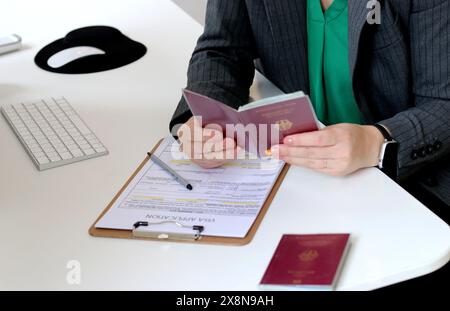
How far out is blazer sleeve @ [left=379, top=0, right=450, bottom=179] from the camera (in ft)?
3.39

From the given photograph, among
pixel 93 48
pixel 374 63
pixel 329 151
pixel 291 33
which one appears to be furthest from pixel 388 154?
pixel 93 48

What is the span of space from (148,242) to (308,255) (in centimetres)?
23

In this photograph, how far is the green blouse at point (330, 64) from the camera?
3.99 feet

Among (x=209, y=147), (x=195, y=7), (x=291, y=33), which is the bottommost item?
(x=195, y=7)

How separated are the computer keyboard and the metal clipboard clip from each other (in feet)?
0.89

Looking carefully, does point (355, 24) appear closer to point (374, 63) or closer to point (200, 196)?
point (374, 63)

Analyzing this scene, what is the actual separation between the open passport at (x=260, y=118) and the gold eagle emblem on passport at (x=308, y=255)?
0.70ft

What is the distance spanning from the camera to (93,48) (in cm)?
155

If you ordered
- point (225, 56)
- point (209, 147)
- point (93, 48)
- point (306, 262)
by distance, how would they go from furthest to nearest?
point (93, 48) → point (225, 56) → point (209, 147) → point (306, 262)

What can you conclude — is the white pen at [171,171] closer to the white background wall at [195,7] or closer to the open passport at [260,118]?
the open passport at [260,118]

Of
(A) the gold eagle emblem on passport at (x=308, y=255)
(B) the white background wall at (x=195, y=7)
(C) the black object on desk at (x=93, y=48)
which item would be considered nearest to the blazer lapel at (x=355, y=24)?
(A) the gold eagle emblem on passport at (x=308, y=255)

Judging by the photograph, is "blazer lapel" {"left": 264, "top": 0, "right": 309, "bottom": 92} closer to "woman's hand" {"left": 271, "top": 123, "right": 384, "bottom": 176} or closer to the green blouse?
the green blouse

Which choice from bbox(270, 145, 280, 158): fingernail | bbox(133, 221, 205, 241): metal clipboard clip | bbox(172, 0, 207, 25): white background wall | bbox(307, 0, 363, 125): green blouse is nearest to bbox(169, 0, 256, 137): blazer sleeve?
bbox(307, 0, 363, 125): green blouse

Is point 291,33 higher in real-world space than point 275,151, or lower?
higher
